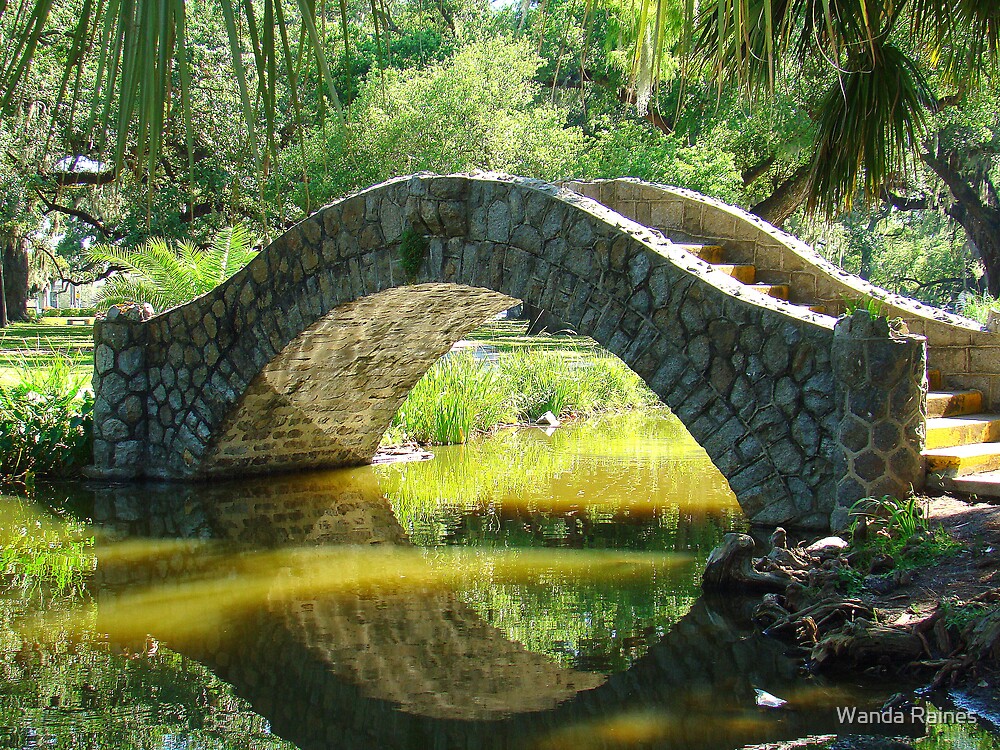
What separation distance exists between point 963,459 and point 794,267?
2.64 meters

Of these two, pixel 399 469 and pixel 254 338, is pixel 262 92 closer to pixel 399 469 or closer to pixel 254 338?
pixel 254 338

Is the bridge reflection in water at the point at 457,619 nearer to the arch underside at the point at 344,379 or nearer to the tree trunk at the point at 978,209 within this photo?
the arch underside at the point at 344,379

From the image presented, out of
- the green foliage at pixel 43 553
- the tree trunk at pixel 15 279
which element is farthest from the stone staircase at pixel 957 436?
the tree trunk at pixel 15 279

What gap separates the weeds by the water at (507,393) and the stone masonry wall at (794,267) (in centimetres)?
388

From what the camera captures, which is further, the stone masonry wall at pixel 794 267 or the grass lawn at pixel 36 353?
the grass lawn at pixel 36 353

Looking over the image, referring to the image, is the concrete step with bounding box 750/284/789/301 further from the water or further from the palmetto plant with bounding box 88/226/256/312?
the palmetto plant with bounding box 88/226/256/312

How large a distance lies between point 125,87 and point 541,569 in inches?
211

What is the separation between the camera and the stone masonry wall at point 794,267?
7961 mm

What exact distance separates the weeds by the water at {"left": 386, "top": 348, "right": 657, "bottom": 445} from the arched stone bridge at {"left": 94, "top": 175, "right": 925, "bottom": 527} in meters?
1.18

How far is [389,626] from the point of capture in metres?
5.46

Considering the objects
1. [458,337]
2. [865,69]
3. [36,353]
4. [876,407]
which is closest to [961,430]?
[876,407]

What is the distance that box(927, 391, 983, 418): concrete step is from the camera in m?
7.43

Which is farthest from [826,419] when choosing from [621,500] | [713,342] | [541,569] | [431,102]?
[431,102]

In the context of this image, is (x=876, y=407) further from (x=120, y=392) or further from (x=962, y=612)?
(x=120, y=392)
